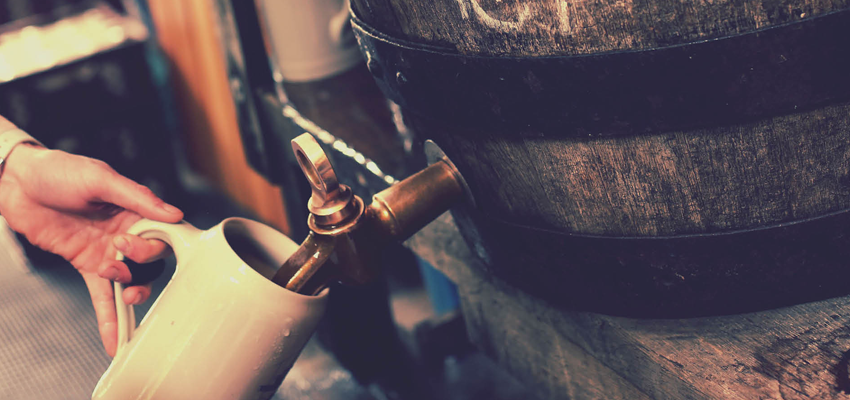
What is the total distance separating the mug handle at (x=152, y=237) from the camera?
2.20ft

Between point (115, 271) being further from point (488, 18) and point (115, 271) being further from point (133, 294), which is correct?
point (488, 18)

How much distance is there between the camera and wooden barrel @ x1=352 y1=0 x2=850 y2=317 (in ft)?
1.58

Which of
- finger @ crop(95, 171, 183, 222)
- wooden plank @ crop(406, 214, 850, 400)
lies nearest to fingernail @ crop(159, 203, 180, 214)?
finger @ crop(95, 171, 183, 222)

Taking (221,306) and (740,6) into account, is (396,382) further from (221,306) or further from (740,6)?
(740,6)

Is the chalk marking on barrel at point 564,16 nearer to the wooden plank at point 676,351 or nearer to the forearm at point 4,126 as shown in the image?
the wooden plank at point 676,351

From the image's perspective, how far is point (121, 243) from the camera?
70 cm

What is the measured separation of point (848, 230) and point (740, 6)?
219mm

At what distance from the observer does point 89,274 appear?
2.99 ft

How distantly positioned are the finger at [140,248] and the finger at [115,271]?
0.01 metres

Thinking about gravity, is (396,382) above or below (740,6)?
below

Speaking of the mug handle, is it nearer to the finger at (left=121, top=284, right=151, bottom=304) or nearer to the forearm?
the finger at (left=121, top=284, right=151, bottom=304)

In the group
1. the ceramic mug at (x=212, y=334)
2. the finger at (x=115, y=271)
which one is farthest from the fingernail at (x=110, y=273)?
the ceramic mug at (x=212, y=334)

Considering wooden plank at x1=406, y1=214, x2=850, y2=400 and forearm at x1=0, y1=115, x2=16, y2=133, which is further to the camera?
forearm at x1=0, y1=115, x2=16, y2=133

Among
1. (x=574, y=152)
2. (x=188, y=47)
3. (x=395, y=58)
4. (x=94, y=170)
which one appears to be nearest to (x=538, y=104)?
(x=574, y=152)
